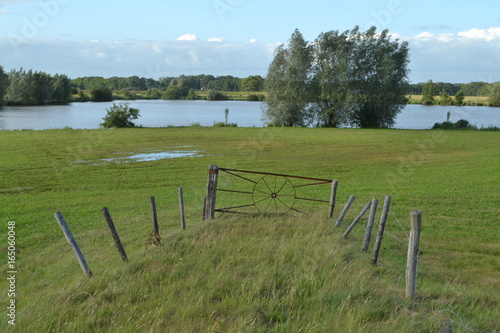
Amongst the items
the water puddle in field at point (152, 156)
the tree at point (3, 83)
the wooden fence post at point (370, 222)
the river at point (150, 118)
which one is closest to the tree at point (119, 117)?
the river at point (150, 118)

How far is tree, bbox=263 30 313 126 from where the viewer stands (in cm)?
6875

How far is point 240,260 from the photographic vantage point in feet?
30.1

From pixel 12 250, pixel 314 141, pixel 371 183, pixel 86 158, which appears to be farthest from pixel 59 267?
pixel 314 141

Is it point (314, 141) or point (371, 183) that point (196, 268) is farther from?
point (314, 141)

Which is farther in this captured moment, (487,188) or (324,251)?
(487,188)

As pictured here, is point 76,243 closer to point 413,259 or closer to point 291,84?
point 413,259

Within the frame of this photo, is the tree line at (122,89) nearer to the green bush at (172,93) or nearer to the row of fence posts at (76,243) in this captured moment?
the green bush at (172,93)

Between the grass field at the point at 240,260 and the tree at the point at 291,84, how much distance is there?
43217mm

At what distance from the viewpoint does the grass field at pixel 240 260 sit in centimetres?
698

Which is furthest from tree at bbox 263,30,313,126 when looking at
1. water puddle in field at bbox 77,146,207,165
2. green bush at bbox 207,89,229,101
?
green bush at bbox 207,89,229,101

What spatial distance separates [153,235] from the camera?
406 inches

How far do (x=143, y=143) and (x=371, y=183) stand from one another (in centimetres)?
2402

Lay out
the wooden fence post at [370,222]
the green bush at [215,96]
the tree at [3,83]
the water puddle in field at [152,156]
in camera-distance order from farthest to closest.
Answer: the green bush at [215,96], the tree at [3,83], the water puddle in field at [152,156], the wooden fence post at [370,222]

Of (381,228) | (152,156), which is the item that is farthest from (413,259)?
(152,156)
